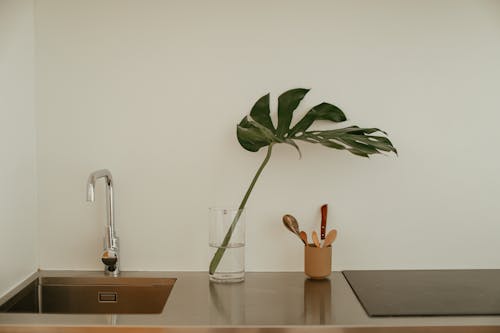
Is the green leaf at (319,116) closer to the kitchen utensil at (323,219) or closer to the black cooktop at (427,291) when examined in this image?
the kitchen utensil at (323,219)

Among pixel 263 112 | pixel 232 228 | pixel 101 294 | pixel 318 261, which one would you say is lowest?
pixel 101 294

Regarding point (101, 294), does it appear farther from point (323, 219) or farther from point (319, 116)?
point (319, 116)

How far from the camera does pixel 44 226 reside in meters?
1.91

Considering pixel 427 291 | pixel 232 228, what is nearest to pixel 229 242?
pixel 232 228

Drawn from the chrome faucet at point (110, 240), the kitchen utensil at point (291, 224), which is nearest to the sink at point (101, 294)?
the chrome faucet at point (110, 240)

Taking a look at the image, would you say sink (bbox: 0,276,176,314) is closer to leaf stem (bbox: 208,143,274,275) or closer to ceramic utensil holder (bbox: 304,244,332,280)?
leaf stem (bbox: 208,143,274,275)

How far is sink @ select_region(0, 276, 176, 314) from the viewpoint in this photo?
5.98 feet

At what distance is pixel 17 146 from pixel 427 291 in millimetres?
1279

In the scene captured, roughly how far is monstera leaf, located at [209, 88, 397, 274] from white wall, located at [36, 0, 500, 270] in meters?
0.07

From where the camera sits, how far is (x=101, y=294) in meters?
1.82

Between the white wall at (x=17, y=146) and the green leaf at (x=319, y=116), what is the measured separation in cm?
83

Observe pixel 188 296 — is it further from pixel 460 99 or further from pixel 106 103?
pixel 460 99

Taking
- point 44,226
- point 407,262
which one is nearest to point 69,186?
point 44,226

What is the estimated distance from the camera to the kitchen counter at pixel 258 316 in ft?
4.61
